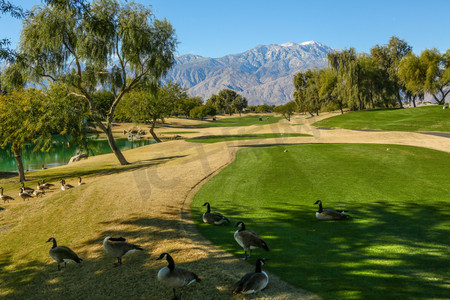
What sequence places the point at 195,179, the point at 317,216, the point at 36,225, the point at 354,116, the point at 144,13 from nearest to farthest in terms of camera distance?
the point at 317,216
the point at 36,225
the point at 195,179
the point at 144,13
the point at 354,116

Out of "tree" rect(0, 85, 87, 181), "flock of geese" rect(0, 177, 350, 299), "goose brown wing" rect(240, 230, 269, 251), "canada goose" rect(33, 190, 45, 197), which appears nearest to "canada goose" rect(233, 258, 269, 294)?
"flock of geese" rect(0, 177, 350, 299)

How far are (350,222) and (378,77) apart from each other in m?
84.9

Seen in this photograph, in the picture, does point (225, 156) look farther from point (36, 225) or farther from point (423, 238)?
point (423, 238)

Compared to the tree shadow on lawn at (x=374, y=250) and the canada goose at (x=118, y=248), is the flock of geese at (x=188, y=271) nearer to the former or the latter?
the canada goose at (x=118, y=248)

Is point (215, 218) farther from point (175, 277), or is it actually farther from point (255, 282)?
point (255, 282)

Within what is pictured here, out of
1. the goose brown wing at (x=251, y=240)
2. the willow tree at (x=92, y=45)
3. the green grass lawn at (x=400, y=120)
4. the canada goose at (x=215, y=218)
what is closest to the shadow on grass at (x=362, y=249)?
the canada goose at (x=215, y=218)

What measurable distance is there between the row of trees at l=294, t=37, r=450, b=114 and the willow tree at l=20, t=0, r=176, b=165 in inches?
2364

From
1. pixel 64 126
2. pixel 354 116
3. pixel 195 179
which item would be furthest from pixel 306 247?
pixel 354 116

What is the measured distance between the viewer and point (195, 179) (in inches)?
742

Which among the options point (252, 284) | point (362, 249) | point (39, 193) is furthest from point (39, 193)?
point (362, 249)

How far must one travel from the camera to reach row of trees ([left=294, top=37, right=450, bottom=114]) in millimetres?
68125

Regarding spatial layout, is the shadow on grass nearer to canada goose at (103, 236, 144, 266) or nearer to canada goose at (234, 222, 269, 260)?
canada goose at (234, 222, 269, 260)

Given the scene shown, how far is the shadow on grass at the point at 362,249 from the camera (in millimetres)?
6594

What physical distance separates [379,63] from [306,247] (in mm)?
95537
